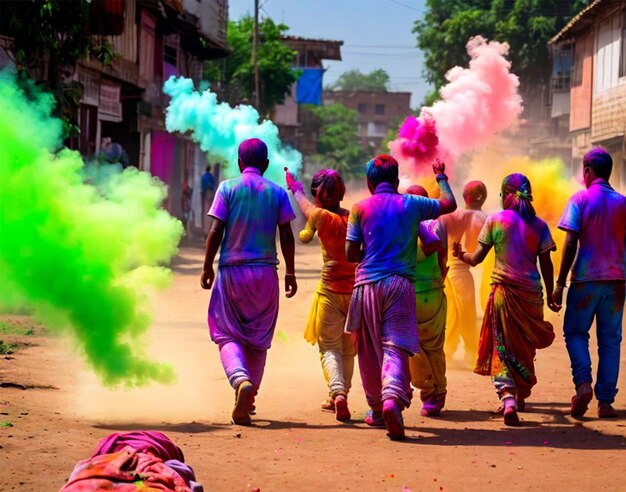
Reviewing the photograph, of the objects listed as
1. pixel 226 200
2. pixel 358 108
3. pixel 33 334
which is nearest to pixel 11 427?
pixel 226 200

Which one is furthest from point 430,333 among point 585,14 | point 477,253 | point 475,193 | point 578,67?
point 578,67

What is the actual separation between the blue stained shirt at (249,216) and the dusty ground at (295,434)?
3.97ft

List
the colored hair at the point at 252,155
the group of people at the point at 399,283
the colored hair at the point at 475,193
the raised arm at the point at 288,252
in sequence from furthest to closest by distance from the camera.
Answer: the colored hair at the point at 475,193, the colored hair at the point at 252,155, the raised arm at the point at 288,252, the group of people at the point at 399,283

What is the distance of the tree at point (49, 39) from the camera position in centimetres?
1584

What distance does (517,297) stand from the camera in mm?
8062

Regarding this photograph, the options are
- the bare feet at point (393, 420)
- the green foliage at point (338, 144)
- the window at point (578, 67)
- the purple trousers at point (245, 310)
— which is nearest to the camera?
the bare feet at point (393, 420)

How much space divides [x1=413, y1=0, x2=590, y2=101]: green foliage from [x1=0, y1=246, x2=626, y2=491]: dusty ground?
37.7 meters

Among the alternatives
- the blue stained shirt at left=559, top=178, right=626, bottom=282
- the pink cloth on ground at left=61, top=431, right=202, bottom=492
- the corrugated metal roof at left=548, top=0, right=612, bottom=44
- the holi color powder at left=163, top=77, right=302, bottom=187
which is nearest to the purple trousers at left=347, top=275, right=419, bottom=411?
the blue stained shirt at left=559, top=178, right=626, bottom=282

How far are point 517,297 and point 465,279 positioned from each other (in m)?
2.49

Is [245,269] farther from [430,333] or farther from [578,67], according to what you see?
[578,67]

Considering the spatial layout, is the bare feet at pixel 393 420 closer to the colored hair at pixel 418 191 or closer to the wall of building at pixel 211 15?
the colored hair at pixel 418 191

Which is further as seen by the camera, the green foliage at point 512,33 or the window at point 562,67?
the green foliage at point 512,33

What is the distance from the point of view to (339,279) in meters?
8.37

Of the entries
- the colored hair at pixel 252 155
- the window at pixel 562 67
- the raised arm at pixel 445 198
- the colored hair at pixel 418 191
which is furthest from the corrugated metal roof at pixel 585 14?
the colored hair at pixel 252 155
